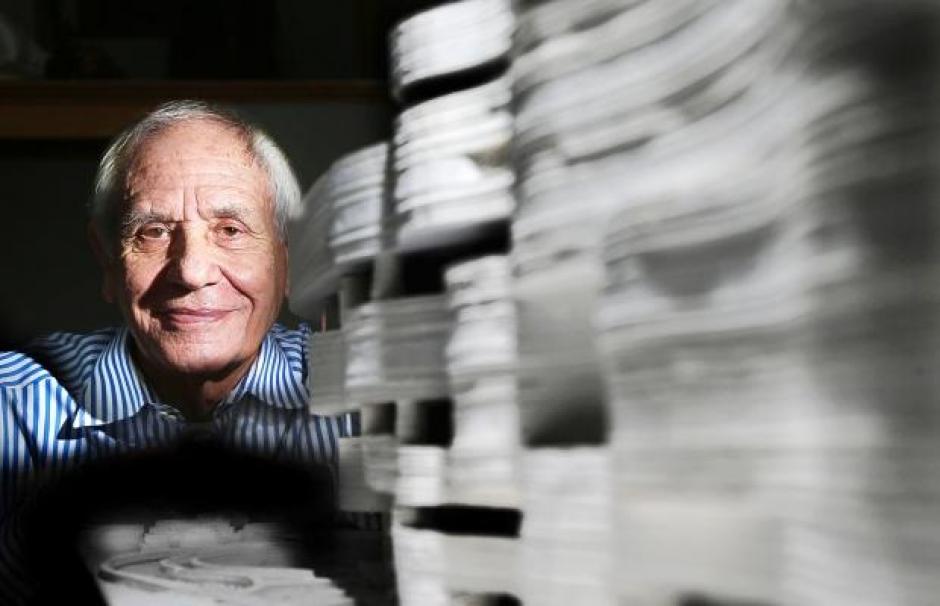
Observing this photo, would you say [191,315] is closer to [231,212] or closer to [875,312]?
[231,212]

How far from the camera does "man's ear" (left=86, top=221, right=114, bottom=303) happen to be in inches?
31.4

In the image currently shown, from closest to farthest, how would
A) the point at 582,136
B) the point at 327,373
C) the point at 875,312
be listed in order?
the point at 875,312 → the point at 582,136 → the point at 327,373

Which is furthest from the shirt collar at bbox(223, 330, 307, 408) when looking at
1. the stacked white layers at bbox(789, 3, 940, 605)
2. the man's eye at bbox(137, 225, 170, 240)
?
the stacked white layers at bbox(789, 3, 940, 605)

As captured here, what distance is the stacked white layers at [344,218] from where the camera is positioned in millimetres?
583

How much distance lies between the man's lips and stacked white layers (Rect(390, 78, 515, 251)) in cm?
29

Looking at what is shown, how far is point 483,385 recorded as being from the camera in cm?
50

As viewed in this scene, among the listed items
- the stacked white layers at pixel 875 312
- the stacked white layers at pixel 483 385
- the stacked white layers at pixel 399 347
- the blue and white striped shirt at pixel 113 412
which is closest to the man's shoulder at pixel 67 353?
Result: the blue and white striped shirt at pixel 113 412

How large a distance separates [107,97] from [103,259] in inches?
4.5

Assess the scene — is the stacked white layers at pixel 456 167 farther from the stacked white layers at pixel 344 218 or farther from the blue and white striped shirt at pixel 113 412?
the blue and white striped shirt at pixel 113 412

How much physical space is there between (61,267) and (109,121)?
0.11 meters

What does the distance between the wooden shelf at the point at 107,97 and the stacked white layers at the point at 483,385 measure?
0.32 metres

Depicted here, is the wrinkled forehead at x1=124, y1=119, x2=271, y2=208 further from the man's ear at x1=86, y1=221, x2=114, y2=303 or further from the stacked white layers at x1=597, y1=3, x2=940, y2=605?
the stacked white layers at x1=597, y1=3, x2=940, y2=605

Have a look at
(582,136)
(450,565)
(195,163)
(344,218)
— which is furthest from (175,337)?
(582,136)

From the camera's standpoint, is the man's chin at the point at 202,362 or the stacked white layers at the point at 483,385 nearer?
the stacked white layers at the point at 483,385
